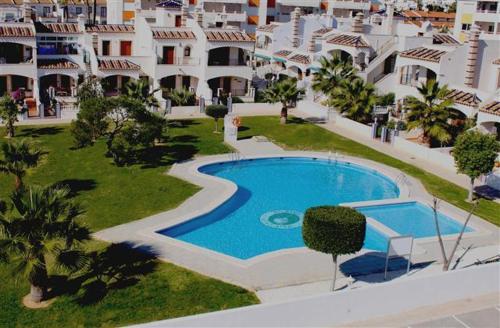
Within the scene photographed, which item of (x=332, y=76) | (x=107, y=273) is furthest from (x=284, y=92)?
(x=107, y=273)

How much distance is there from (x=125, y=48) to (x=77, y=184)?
27678 mm

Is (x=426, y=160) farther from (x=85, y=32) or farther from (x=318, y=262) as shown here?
(x=85, y=32)

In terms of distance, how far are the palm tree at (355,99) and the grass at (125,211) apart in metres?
9.00

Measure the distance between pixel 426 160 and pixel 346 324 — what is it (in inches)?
816

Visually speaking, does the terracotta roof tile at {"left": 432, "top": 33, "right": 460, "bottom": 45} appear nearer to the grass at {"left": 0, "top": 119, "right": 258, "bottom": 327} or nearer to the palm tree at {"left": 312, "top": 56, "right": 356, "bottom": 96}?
the palm tree at {"left": 312, "top": 56, "right": 356, "bottom": 96}

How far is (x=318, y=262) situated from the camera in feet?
69.9

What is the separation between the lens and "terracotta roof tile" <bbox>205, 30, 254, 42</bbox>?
50.0 m

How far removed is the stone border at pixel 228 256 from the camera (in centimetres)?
2025

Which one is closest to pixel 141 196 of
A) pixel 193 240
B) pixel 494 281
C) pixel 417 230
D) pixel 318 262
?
pixel 193 240

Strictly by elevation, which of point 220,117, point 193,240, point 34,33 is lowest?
point 193,240

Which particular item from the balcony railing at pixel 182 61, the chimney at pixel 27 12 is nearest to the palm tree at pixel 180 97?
the balcony railing at pixel 182 61

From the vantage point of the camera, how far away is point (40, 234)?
1705cm

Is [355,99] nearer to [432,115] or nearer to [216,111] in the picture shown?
[432,115]

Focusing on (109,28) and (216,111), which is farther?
(109,28)
